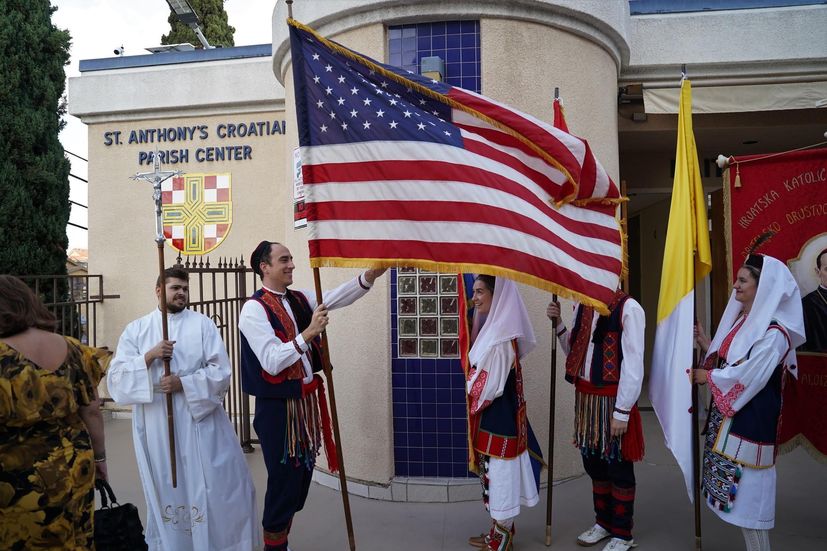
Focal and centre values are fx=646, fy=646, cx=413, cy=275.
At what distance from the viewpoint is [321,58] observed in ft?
10.7

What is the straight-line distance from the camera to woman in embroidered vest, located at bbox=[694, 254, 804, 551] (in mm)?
3396

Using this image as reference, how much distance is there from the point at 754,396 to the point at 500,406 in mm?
1351

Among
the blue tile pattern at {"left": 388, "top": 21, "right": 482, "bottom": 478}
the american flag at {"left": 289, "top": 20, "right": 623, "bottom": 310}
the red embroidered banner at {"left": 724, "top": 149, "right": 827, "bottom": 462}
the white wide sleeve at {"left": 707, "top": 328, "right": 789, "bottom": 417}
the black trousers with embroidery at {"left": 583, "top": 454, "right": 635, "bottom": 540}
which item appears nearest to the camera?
the american flag at {"left": 289, "top": 20, "right": 623, "bottom": 310}

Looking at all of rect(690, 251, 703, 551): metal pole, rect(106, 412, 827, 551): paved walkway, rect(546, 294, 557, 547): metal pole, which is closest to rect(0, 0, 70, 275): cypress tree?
rect(106, 412, 827, 551): paved walkway

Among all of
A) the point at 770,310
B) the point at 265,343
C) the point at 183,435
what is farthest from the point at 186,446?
the point at 770,310

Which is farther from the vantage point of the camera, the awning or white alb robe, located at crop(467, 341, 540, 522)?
the awning

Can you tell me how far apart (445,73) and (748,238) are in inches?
96.0

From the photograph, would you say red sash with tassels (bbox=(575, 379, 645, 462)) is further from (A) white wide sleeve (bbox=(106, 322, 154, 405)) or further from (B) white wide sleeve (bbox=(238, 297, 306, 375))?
(A) white wide sleeve (bbox=(106, 322, 154, 405))

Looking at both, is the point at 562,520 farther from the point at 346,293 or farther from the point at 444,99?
the point at 444,99

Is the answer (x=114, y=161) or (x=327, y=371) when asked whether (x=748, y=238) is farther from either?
(x=114, y=161)

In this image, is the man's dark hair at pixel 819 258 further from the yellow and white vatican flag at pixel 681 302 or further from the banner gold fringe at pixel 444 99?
the banner gold fringe at pixel 444 99

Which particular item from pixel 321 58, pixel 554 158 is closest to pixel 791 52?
pixel 554 158

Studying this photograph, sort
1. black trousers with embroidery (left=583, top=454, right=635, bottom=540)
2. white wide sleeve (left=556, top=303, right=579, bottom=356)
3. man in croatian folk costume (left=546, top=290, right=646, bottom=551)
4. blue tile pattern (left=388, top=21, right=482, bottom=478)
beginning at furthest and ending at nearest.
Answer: blue tile pattern (left=388, top=21, right=482, bottom=478)
white wide sleeve (left=556, top=303, right=579, bottom=356)
black trousers with embroidery (left=583, top=454, right=635, bottom=540)
man in croatian folk costume (left=546, top=290, right=646, bottom=551)

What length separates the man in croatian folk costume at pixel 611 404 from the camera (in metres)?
3.68
